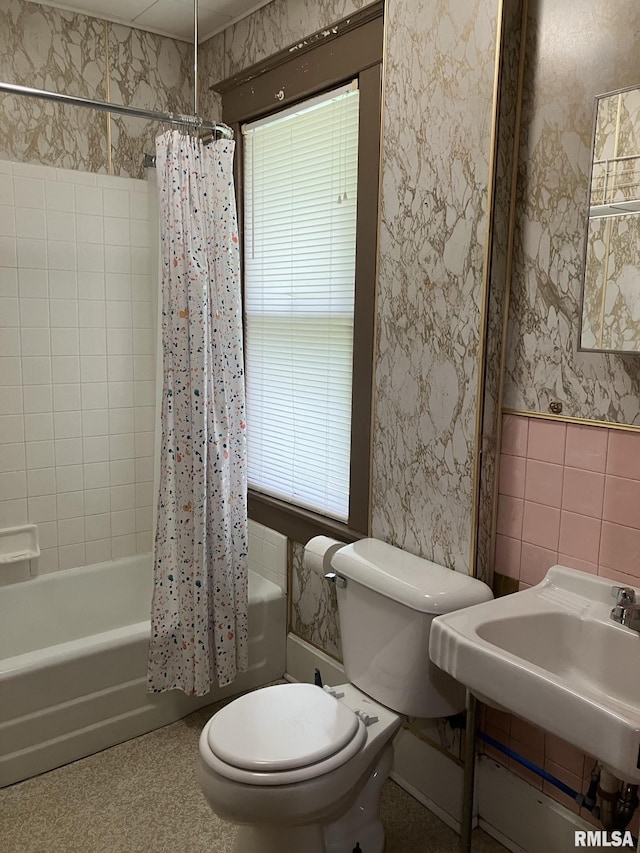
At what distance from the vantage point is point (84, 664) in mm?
2307

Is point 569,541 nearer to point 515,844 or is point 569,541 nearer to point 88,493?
point 515,844

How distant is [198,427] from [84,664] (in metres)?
0.88

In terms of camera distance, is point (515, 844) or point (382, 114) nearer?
point (515, 844)

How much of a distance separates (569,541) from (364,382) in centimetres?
84

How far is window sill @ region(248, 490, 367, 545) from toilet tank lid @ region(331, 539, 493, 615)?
0.28 meters

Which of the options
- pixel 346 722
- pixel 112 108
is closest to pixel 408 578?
pixel 346 722

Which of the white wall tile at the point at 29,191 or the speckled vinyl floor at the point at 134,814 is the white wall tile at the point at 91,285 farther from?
the speckled vinyl floor at the point at 134,814

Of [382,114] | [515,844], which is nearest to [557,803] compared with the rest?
[515,844]

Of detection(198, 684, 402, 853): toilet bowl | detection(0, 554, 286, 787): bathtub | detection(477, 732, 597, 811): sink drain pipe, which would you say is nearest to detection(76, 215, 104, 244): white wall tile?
detection(0, 554, 286, 787): bathtub

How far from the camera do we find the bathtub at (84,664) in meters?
2.22

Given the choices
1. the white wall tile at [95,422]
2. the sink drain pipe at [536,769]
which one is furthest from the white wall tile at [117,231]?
the sink drain pipe at [536,769]

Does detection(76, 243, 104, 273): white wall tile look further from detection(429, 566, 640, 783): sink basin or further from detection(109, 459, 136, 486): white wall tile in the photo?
detection(429, 566, 640, 783): sink basin

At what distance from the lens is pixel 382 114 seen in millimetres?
2102

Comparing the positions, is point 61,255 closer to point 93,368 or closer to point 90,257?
point 90,257
